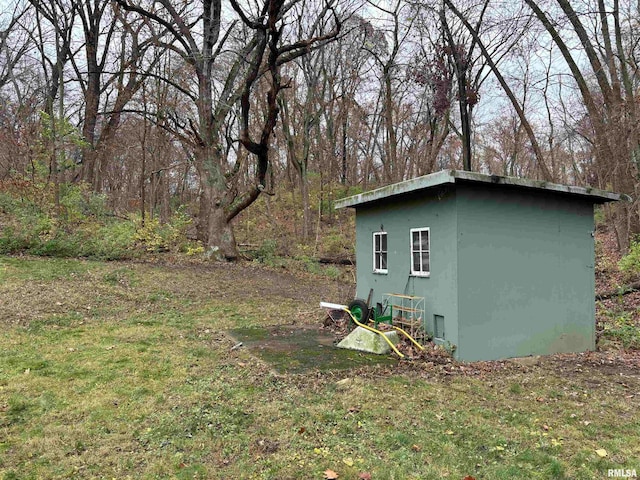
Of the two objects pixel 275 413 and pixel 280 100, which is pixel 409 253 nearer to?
pixel 275 413

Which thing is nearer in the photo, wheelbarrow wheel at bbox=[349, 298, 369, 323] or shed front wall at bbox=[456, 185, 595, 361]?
shed front wall at bbox=[456, 185, 595, 361]

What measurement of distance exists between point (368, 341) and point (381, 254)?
2.14 m

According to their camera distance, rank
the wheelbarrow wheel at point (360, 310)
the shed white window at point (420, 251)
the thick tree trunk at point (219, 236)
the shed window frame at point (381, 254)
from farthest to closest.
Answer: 1. the thick tree trunk at point (219, 236)
2. the shed window frame at point (381, 254)
3. the wheelbarrow wheel at point (360, 310)
4. the shed white window at point (420, 251)

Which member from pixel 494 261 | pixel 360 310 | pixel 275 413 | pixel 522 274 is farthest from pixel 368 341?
pixel 275 413

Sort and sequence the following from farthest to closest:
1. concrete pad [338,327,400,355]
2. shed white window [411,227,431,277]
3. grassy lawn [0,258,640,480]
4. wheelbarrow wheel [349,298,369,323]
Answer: wheelbarrow wheel [349,298,369,323] < shed white window [411,227,431,277] < concrete pad [338,327,400,355] < grassy lawn [0,258,640,480]

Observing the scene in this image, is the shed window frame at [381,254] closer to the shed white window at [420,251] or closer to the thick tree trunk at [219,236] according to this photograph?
the shed white window at [420,251]

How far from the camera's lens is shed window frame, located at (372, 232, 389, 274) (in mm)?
8320

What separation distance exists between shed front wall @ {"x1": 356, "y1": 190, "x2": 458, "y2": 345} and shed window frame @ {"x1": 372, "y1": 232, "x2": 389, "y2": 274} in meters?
0.09

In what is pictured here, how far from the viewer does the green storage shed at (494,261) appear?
6484 millimetres

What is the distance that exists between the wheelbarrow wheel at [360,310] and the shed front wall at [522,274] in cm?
194

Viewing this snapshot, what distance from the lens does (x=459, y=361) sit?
6363mm

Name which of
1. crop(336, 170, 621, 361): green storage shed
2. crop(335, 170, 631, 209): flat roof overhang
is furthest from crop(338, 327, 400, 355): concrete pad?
crop(335, 170, 631, 209): flat roof overhang

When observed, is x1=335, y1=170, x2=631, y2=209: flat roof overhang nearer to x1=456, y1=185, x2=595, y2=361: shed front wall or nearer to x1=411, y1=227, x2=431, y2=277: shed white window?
x1=456, y1=185, x2=595, y2=361: shed front wall

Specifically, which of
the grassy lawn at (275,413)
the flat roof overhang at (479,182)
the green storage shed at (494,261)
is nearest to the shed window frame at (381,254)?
the green storage shed at (494,261)
